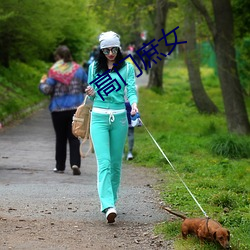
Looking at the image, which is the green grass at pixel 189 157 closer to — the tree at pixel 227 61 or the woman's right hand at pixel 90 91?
the tree at pixel 227 61

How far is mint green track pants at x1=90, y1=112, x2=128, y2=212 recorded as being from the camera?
7.36m

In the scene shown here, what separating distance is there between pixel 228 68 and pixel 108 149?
9260mm

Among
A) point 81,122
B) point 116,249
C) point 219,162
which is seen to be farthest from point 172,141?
point 116,249

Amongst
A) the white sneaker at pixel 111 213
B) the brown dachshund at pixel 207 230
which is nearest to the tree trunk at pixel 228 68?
the white sneaker at pixel 111 213

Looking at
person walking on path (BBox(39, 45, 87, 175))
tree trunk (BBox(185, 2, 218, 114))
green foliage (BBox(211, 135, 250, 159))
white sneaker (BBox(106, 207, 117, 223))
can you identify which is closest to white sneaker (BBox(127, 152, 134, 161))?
green foliage (BBox(211, 135, 250, 159))

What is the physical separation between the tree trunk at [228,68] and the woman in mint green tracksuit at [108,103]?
8.68m

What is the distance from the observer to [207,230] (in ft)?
20.1

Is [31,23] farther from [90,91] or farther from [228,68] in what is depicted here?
[90,91]

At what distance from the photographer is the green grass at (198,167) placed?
7.23 meters

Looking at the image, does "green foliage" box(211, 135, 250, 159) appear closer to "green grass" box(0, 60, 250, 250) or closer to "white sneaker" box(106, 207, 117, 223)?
"green grass" box(0, 60, 250, 250)

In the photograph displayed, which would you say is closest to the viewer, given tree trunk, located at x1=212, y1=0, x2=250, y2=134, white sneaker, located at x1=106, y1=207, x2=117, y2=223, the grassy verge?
white sneaker, located at x1=106, y1=207, x2=117, y2=223

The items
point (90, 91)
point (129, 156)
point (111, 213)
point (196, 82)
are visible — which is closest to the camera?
point (111, 213)

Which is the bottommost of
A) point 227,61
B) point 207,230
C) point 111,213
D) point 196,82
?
point 196,82

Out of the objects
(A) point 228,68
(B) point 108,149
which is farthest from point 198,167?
(A) point 228,68
